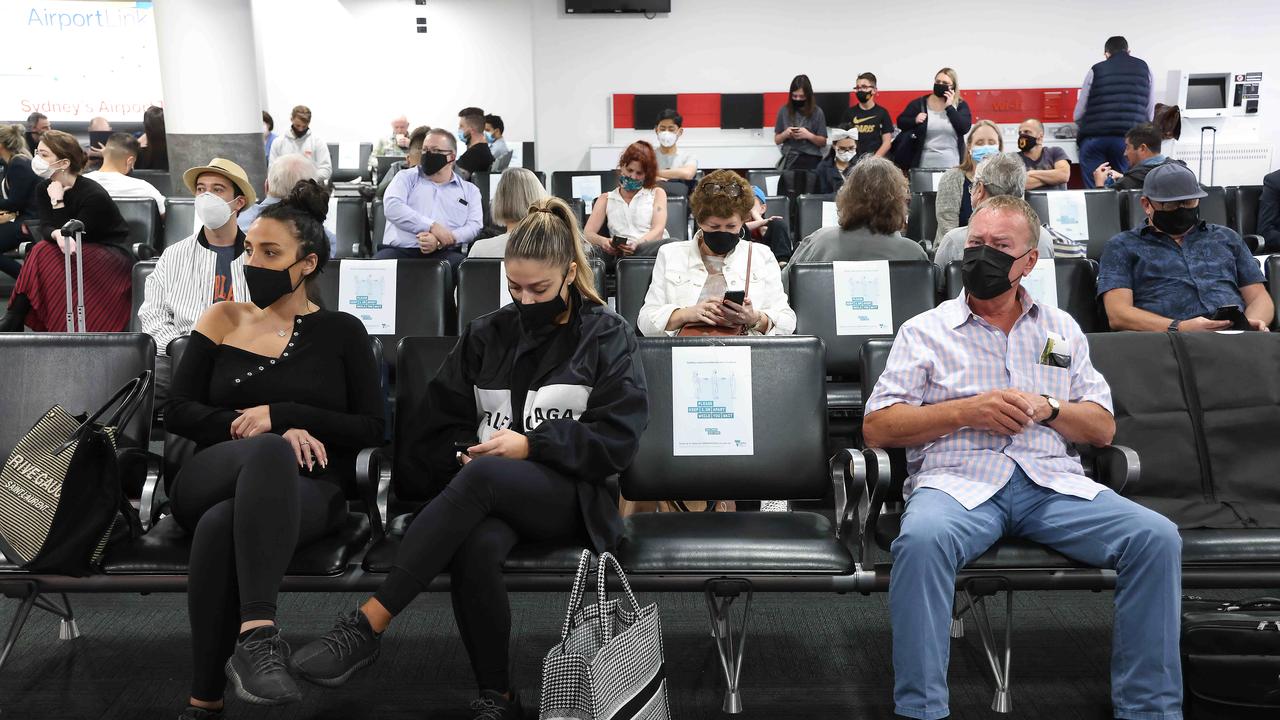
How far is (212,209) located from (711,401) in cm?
201

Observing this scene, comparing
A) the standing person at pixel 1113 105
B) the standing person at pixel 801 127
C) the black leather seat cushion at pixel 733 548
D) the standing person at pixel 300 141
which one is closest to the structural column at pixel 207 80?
the standing person at pixel 300 141

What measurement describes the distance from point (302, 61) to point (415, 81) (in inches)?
56.8

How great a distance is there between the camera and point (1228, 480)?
9.07 feet

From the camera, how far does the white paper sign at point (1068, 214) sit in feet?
18.0

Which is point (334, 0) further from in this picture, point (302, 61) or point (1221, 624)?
point (1221, 624)

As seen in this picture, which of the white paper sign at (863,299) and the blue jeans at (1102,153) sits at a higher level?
the blue jeans at (1102,153)

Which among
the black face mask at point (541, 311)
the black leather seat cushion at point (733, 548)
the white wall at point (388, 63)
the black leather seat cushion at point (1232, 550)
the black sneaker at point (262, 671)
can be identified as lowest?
the black sneaker at point (262, 671)

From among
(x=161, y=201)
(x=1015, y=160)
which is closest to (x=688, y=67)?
(x=161, y=201)

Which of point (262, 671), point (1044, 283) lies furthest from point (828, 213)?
point (262, 671)

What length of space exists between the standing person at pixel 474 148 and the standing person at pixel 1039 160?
3730 millimetres

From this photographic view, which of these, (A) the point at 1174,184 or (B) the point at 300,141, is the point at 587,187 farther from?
(A) the point at 1174,184

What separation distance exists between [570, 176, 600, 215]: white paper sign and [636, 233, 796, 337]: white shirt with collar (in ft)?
14.0

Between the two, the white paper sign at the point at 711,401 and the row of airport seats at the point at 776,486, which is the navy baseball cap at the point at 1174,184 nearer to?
the row of airport seats at the point at 776,486

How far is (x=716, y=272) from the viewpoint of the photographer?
355 cm
